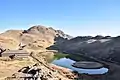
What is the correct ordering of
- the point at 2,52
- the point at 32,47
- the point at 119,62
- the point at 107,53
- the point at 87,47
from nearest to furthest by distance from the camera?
1. the point at 2,52
2. the point at 119,62
3. the point at 107,53
4. the point at 87,47
5. the point at 32,47

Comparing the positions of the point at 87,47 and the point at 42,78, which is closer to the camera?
the point at 42,78

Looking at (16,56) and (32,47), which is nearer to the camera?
(16,56)

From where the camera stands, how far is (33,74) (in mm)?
40500

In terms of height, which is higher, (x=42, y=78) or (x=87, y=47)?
(x=87, y=47)

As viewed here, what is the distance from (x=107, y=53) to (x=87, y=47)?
98.3ft

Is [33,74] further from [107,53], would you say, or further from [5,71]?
[107,53]

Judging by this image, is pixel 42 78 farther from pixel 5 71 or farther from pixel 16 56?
pixel 16 56

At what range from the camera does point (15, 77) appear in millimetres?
39312

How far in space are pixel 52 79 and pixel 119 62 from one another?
41.9 meters

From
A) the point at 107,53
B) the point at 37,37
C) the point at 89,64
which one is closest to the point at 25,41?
the point at 37,37

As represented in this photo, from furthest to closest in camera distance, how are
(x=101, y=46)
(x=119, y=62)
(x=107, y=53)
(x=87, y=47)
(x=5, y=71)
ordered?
(x=87, y=47) < (x=101, y=46) < (x=107, y=53) < (x=119, y=62) < (x=5, y=71)

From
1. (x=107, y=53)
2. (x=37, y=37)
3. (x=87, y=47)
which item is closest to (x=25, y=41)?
(x=37, y=37)

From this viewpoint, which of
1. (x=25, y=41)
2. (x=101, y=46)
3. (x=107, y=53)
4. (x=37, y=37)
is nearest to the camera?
(x=107, y=53)

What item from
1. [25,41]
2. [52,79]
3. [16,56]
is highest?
[25,41]
